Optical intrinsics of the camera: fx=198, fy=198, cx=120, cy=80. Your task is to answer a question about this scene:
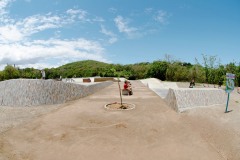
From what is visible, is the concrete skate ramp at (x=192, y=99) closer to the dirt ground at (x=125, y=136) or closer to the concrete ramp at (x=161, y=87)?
the dirt ground at (x=125, y=136)

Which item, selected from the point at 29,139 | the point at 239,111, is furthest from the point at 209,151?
the point at 29,139

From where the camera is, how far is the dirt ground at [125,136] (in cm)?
575

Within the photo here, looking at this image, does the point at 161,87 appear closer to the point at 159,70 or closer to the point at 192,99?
the point at 192,99

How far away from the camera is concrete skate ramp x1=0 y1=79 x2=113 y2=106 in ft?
42.3

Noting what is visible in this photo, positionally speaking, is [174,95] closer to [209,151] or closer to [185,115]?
[185,115]

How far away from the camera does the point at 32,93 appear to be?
1337cm

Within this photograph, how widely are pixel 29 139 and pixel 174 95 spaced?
7.69 metres

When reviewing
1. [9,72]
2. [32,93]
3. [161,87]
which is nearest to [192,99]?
[32,93]

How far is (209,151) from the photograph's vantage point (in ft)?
19.5

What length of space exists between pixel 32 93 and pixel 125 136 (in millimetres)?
8734

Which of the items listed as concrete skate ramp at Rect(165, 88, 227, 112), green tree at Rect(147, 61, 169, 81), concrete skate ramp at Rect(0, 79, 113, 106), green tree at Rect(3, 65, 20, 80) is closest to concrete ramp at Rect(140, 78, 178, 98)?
concrete skate ramp at Rect(165, 88, 227, 112)

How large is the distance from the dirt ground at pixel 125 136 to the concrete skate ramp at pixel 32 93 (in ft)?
7.66

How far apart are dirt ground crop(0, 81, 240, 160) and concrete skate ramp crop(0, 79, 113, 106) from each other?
7.66 feet

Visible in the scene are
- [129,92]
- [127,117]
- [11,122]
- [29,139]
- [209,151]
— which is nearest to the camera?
[209,151]
